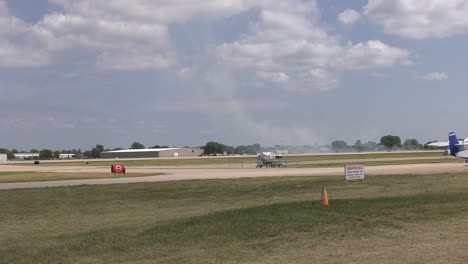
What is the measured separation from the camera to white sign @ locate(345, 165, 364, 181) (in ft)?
99.1

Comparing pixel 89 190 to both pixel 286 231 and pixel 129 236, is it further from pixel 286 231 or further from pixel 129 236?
pixel 286 231

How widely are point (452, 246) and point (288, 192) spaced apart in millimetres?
15081

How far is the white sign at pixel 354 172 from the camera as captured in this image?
99.1 ft

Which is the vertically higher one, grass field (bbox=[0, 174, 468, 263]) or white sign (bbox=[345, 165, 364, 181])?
white sign (bbox=[345, 165, 364, 181])

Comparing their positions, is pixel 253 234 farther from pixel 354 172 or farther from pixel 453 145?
pixel 453 145

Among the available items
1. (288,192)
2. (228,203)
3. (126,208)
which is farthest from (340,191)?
(126,208)

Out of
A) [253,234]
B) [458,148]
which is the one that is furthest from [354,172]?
[458,148]

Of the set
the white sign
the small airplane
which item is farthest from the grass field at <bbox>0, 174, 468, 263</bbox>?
the small airplane

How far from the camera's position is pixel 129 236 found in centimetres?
1407

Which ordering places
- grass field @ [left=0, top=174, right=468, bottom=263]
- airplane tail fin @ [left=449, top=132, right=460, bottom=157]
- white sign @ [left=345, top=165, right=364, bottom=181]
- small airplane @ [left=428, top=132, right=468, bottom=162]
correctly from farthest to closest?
airplane tail fin @ [left=449, top=132, right=460, bottom=157] < small airplane @ [left=428, top=132, right=468, bottom=162] < white sign @ [left=345, top=165, right=364, bottom=181] < grass field @ [left=0, top=174, right=468, bottom=263]

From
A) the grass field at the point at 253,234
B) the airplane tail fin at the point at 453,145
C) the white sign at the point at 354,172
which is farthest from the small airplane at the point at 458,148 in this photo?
the grass field at the point at 253,234

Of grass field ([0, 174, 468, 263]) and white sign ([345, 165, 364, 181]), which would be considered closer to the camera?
grass field ([0, 174, 468, 263])

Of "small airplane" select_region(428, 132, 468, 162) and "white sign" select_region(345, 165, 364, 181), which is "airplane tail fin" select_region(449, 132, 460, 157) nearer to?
"small airplane" select_region(428, 132, 468, 162)

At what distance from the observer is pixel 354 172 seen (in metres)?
30.3
